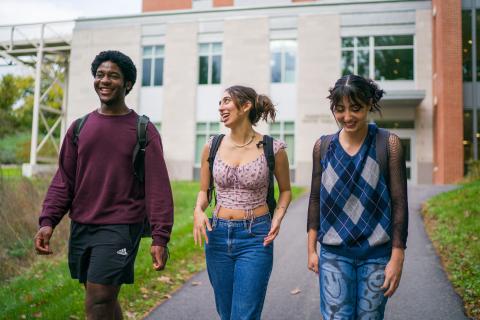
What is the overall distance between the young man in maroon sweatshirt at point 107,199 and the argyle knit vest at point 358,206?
1146 mm

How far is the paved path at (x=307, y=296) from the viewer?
5.59 meters

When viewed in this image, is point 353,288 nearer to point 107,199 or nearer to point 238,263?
point 238,263

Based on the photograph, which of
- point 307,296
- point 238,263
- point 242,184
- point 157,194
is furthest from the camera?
point 307,296

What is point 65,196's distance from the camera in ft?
11.6

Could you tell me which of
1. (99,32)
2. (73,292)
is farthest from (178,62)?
(73,292)

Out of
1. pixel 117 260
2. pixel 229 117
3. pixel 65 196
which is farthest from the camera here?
pixel 229 117

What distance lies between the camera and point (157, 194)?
339 centimetres

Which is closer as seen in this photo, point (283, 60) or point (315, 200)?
point (315, 200)

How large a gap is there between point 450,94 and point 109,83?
1999cm

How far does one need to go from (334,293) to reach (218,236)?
1030 millimetres

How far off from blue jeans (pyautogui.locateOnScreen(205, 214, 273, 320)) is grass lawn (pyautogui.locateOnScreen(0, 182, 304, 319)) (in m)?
2.41

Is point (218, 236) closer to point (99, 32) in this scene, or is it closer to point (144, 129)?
point (144, 129)

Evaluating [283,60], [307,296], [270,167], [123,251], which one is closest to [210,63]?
[283,60]

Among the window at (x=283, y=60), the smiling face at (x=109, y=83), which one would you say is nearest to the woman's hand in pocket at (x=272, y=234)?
the smiling face at (x=109, y=83)
